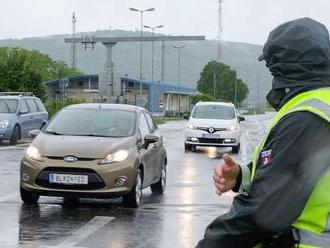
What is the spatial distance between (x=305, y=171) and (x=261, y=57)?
597 millimetres

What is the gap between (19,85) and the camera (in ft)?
134

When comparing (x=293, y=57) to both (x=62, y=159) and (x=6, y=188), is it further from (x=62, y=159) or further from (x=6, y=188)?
(x=6, y=188)

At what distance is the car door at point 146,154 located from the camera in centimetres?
1052

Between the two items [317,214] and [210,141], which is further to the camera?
[210,141]

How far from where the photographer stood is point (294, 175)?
203 cm

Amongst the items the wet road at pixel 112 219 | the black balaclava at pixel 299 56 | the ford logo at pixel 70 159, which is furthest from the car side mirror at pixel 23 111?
the black balaclava at pixel 299 56

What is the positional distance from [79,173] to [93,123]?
1.45 meters

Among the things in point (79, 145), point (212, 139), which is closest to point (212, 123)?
point (212, 139)

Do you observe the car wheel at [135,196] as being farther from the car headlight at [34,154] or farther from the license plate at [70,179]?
the car headlight at [34,154]

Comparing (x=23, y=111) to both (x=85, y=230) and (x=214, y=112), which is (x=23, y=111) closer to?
(x=214, y=112)

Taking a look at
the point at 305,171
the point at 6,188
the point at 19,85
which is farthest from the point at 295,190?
the point at 19,85

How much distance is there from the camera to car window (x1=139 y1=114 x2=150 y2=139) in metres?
11.0

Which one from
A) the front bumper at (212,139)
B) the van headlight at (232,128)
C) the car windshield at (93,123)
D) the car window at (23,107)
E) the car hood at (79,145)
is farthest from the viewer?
the car window at (23,107)

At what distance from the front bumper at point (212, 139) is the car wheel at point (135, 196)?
1267cm
